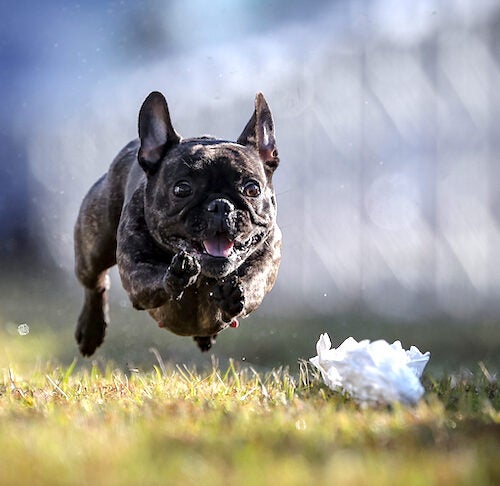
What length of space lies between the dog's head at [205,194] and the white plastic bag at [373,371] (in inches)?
24.0

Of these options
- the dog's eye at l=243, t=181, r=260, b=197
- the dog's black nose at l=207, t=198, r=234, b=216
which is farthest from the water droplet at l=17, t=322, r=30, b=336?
the dog's black nose at l=207, t=198, r=234, b=216

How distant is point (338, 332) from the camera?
28.1 feet

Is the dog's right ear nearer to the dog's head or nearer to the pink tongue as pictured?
the dog's head

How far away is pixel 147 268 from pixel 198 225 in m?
0.34

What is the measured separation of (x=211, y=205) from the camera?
4035 mm

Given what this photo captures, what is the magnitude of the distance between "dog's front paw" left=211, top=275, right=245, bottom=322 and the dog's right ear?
89 cm

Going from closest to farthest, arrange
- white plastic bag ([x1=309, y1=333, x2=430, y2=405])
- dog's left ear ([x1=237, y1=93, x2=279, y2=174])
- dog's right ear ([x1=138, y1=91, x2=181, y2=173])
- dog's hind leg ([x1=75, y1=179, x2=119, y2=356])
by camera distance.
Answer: white plastic bag ([x1=309, y1=333, x2=430, y2=405]), dog's right ear ([x1=138, y1=91, x2=181, y2=173]), dog's left ear ([x1=237, y1=93, x2=279, y2=174]), dog's hind leg ([x1=75, y1=179, x2=119, y2=356])

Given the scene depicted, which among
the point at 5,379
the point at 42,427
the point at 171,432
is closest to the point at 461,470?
the point at 171,432

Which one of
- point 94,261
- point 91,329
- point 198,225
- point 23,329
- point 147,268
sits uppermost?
point 198,225

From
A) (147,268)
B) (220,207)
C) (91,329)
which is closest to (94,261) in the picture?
(91,329)

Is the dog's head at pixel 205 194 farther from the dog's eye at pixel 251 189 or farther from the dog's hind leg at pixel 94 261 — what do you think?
the dog's hind leg at pixel 94 261

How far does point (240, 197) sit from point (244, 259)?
29 centimetres

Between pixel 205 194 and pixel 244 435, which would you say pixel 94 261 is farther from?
pixel 244 435

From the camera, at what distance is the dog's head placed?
4055 mm
